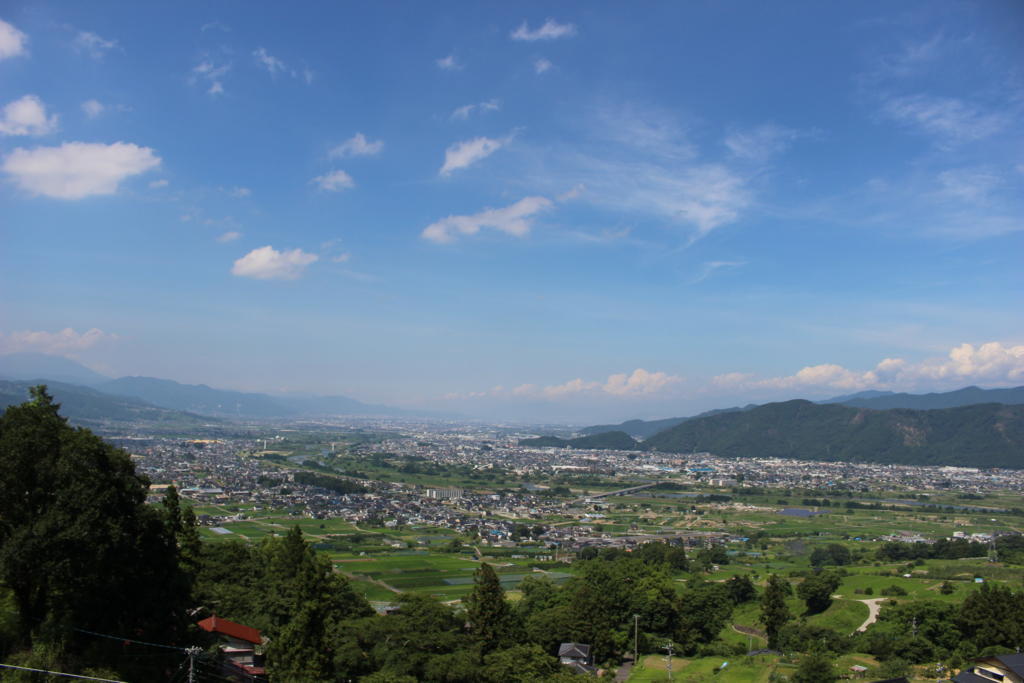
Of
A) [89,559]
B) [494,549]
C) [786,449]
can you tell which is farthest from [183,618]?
[786,449]

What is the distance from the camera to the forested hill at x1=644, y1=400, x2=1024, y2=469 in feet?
330

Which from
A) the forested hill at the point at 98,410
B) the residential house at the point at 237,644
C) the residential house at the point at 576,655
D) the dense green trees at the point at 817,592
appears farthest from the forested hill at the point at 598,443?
the residential house at the point at 237,644

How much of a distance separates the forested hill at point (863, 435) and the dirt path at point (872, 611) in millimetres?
84321

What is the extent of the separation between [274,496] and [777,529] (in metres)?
37.9

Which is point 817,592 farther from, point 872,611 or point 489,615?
point 489,615

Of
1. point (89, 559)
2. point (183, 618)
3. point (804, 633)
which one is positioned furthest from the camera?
point (804, 633)

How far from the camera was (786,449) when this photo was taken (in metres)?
119

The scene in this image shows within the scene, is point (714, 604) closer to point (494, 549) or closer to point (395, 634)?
point (395, 634)

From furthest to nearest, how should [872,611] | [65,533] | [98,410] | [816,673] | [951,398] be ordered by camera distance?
[951,398] < [98,410] < [872,611] < [816,673] < [65,533]

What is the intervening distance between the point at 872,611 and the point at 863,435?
100 m

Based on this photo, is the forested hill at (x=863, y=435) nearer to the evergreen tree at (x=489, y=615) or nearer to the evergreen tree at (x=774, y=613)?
the evergreen tree at (x=774, y=613)

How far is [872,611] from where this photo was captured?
26.0 metres

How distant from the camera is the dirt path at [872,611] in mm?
24000

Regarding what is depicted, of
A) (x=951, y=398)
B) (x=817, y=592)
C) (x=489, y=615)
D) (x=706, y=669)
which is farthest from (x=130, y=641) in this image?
(x=951, y=398)
